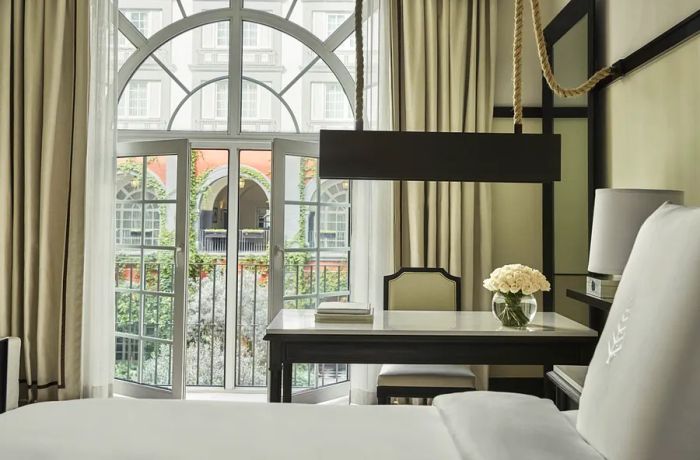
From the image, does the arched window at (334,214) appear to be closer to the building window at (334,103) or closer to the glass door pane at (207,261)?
the building window at (334,103)

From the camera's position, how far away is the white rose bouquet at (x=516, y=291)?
2.57m

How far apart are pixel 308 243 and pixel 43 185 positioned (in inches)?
68.5

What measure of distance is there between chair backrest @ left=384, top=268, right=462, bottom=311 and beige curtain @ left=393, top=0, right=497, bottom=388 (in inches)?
17.1

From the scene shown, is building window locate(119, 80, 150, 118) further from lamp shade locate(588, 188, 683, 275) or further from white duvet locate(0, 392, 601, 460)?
lamp shade locate(588, 188, 683, 275)

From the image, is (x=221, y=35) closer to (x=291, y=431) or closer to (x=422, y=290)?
(x=422, y=290)

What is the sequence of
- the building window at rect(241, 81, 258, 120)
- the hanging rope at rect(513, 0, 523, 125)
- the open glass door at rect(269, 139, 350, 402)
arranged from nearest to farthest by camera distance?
the hanging rope at rect(513, 0, 523, 125)
the open glass door at rect(269, 139, 350, 402)
the building window at rect(241, 81, 258, 120)

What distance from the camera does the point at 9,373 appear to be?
3.50m

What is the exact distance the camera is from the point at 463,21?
12.5 feet

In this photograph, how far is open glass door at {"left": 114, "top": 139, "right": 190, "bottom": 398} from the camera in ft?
12.8

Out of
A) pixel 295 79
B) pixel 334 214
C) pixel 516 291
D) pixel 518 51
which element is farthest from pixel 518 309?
pixel 295 79

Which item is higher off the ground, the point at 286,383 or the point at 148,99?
the point at 148,99

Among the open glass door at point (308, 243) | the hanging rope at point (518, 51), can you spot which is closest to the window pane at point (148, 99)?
the open glass door at point (308, 243)

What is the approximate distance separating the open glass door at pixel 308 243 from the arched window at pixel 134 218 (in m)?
0.85

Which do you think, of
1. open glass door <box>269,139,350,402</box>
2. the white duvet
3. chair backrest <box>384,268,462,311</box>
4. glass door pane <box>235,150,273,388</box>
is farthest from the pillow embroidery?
glass door pane <box>235,150,273,388</box>
